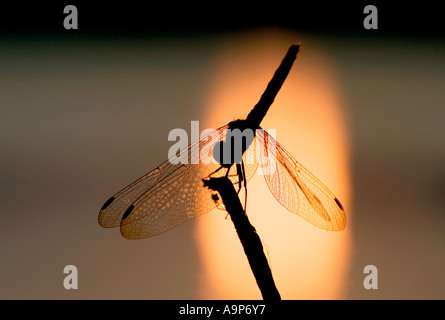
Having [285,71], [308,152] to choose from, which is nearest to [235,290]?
[308,152]

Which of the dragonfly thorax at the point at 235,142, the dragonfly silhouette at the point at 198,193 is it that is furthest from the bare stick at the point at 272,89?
the dragonfly silhouette at the point at 198,193

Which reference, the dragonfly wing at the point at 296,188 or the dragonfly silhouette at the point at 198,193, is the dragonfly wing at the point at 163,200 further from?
the dragonfly wing at the point at 296,188

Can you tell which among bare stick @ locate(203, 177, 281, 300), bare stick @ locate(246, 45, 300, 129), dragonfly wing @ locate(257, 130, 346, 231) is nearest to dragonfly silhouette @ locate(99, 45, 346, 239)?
dragonfly wing @ locate(257, 130, 346, 231)

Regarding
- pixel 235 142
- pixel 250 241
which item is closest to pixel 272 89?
pixel 235 142

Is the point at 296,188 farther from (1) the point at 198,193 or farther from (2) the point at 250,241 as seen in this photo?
(2) the point at 250,241

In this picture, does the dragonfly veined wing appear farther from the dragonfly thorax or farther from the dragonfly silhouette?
the dragonfly thorax
